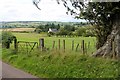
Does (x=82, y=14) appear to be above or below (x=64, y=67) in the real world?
above

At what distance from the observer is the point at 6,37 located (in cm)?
3184

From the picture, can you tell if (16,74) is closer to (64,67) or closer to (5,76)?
(5,76)

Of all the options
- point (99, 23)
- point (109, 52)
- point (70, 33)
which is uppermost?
point (99, 23)

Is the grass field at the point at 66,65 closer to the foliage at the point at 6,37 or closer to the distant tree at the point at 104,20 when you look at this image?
the distant tree at the point at 104,20

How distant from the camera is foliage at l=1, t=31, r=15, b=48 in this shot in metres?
31.1

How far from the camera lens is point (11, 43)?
31547 mm

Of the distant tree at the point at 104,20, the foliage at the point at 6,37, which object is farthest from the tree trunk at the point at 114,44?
the foliage at the point at 6,37

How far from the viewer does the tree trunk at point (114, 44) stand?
56.0 ft

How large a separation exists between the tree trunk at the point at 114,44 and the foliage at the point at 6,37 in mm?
14955

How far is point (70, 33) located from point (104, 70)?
2996 cm

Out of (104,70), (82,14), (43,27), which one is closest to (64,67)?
(104,70)

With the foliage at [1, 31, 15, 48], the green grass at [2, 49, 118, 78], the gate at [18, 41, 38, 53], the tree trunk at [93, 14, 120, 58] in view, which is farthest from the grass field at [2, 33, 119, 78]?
the foliage at [1, 31, 15, 48]

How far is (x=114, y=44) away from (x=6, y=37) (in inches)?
670

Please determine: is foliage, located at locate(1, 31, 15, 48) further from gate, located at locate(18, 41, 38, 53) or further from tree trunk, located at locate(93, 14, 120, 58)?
tree trunk, located at locate(93, 14, 120, 58)
